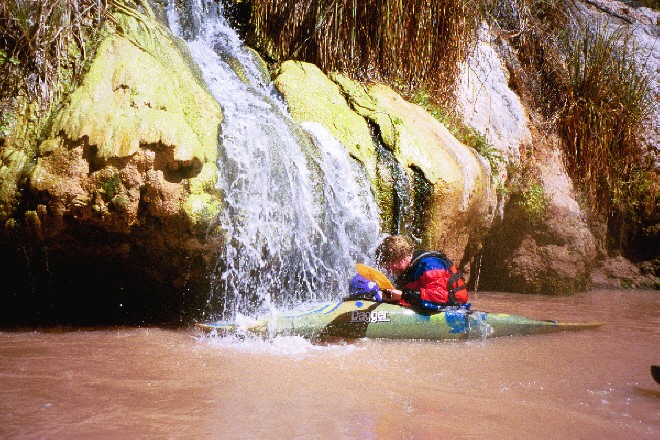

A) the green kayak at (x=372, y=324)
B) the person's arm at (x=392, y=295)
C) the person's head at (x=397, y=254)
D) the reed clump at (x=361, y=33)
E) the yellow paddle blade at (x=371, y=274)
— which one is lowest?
the green kayak at (x=372, y=324)

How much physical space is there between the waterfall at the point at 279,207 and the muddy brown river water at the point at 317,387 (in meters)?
0.67

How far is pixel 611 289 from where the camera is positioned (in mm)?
7430

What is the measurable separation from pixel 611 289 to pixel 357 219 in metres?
4.48

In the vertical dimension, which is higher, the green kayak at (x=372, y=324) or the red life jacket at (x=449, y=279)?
the red life jacket at (x=449, y=279)

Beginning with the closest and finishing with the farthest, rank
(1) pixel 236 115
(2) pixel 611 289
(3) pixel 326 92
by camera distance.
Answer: (1) pixel 236 115, (3) pixel 326 92, (2) pixel 611 289

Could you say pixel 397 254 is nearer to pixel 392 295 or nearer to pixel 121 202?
pixel 392 295

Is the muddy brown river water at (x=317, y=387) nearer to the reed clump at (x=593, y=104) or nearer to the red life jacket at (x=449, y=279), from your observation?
the red life jacket at (x=449, y=279)

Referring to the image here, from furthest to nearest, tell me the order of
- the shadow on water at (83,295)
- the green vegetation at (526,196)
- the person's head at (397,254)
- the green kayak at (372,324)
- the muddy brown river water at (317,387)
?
the green vegetation at (526,196) → the person's head at (397,254) → the shadow on water at (83,295) → the green kayak at (372,324) → the muddy brown river water at (317,387)

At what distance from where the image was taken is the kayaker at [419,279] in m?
4.08

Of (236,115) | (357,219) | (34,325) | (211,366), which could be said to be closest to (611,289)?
(357,219)

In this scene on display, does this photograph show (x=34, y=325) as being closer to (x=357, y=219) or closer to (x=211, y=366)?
(x=211, y=366)

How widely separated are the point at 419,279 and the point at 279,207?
48.4 inches

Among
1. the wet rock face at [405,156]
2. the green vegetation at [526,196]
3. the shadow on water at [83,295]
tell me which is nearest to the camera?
the shadow on water at [83,295]

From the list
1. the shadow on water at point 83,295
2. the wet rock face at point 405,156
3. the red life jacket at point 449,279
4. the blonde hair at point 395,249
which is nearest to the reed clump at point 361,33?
the wet rock face at point 405,156
